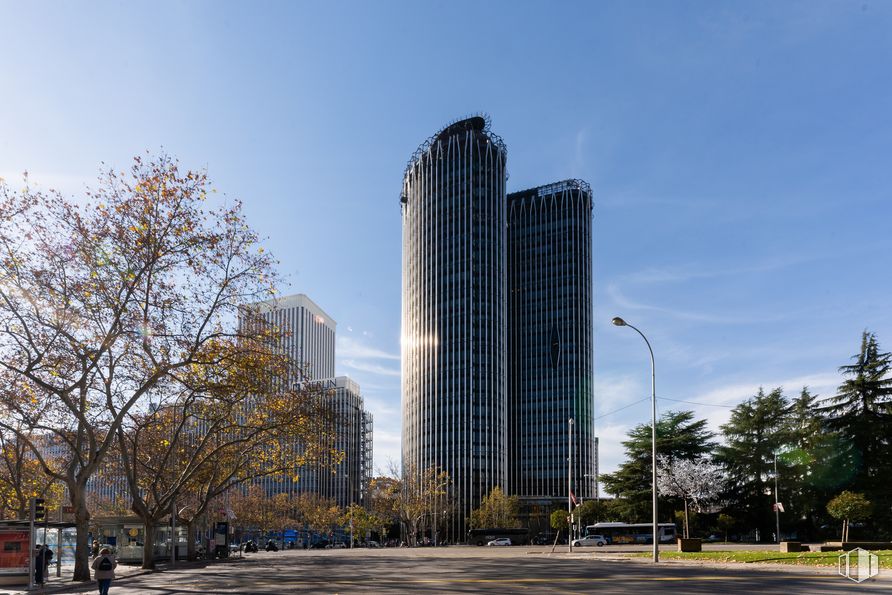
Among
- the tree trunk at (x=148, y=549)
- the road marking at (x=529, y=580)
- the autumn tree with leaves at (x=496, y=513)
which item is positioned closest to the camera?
the road marking at (x=529, y=580)

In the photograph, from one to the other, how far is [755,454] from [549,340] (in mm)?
99032

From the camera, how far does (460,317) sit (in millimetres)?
165750

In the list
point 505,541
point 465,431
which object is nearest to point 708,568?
point 505,541

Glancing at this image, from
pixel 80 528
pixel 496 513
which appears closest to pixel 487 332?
pixel 496 513

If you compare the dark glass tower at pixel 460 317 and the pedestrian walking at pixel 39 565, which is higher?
the dark glass tower at pixel 460 317

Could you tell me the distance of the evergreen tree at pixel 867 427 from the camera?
61.3 metres

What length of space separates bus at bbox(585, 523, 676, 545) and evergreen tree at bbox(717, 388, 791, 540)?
7.57 m

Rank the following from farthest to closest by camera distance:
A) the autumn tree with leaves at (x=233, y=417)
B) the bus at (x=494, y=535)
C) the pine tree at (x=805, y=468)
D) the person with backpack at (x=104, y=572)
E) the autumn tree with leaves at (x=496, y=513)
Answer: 1. the autumn tree with leaves at (x=496, y=513)
2. the bus at (x=494, y=535)
3. the pine tree at (x=805, y=468)
4. the autumn tree with leaves at (x=233, y=417)
5. the person with backpack at (x=104, y=572)

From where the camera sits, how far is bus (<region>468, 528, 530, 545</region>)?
120 m

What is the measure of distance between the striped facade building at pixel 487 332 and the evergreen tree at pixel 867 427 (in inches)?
3980

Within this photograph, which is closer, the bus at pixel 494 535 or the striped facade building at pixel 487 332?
the bus at pixel 494 535

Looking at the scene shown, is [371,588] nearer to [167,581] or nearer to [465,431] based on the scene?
[167,581]

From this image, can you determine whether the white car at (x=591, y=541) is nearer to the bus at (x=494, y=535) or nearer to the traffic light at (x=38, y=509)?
the bus at (x=494, y=535)

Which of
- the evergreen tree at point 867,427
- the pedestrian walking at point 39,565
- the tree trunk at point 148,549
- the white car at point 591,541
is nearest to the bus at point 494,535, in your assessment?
the white car at point 591,541
